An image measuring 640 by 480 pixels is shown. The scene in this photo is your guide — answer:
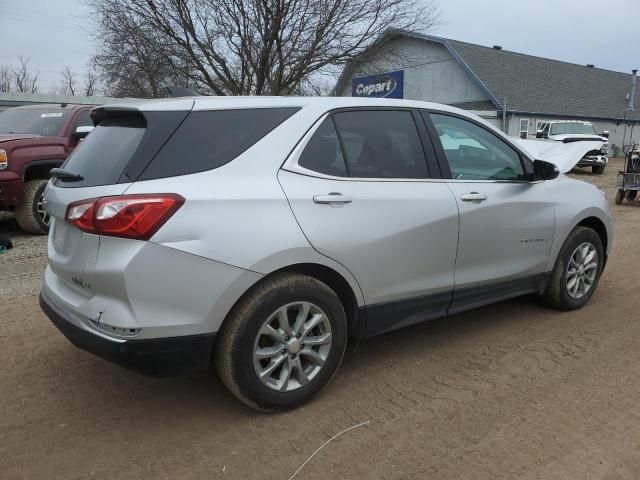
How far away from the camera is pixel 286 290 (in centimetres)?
292

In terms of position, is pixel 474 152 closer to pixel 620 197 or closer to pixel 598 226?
pixel 598 226

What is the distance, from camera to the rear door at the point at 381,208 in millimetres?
3047

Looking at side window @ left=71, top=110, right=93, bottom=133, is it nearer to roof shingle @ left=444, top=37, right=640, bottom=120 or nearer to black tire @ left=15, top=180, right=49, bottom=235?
black tire @ left=15, top=180, right=49, bottom=235

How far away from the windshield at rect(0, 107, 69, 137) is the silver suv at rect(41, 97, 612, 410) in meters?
5.36

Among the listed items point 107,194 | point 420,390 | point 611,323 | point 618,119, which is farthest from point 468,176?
point 618,119

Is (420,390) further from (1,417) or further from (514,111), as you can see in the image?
(514,111)

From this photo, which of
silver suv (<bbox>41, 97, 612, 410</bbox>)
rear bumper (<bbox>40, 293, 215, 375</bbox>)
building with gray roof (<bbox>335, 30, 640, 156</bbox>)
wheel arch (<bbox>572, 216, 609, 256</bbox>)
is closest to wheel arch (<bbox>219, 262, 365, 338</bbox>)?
silver suv (<bbox>41, 97, 612, 410</bbox>)

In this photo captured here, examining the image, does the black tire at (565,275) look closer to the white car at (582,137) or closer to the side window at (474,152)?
the side window at (474,152)

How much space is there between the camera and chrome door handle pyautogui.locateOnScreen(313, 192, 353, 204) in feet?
9.91

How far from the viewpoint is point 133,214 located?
8.46 ft

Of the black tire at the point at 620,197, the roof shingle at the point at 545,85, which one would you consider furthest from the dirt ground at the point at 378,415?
the roof shingle at the point at 545,85

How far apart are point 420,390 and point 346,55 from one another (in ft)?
64.9

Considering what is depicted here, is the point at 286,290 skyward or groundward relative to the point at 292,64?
groundward

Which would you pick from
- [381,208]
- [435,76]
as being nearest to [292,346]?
[381,208]
